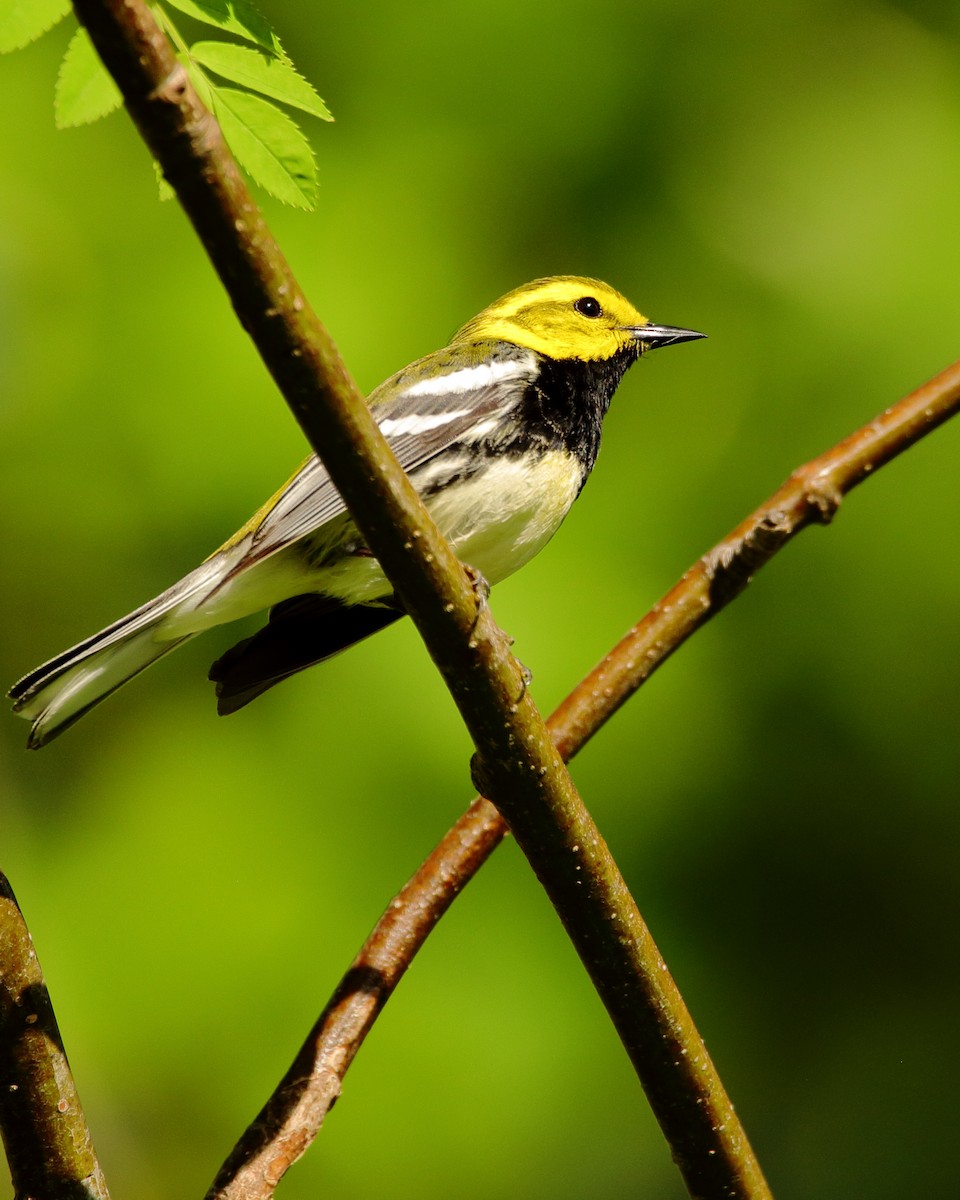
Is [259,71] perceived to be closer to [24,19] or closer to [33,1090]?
[24,19]

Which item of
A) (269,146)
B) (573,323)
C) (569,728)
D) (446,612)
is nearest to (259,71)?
(269,146)

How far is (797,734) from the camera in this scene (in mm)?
3445

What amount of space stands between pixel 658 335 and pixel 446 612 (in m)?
2.10

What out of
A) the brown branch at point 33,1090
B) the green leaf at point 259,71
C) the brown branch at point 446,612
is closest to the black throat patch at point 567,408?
the brown branch at point 446,612

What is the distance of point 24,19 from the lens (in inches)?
50.7

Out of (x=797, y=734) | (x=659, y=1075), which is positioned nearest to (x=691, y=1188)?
(x=659, y=1075)

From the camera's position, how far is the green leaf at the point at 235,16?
1.40m

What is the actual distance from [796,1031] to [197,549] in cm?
190

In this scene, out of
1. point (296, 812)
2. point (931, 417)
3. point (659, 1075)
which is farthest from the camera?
point (296, 812)

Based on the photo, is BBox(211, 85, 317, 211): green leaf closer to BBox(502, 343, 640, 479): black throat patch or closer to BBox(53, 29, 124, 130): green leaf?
BBox(53, 29, 124, 130): green leaf

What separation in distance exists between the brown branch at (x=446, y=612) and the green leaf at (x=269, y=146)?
245mm

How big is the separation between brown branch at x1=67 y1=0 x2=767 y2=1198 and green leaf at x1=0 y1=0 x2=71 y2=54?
20 cm

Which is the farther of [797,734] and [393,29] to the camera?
[393,29]

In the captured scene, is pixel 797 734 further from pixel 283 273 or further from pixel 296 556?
pixel 283 273
